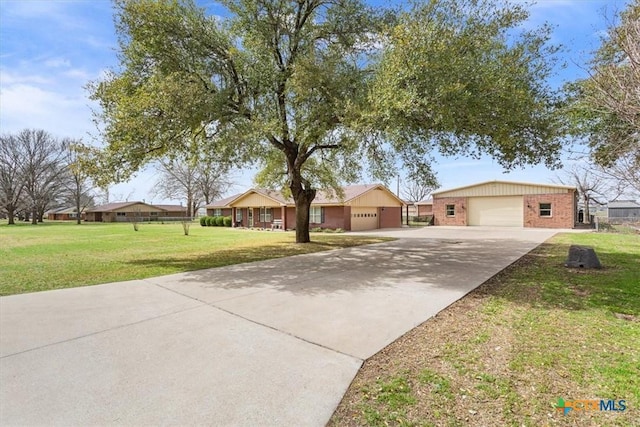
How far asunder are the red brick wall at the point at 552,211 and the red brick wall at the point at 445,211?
4.39 m

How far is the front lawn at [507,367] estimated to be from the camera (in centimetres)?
253

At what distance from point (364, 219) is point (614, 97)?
22602mm

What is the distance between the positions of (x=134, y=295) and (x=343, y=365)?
4.51m

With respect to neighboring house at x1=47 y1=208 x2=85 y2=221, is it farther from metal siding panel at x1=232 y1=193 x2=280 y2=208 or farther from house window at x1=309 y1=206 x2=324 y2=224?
house window at x1=309 y1=206 x2=324 y2=224

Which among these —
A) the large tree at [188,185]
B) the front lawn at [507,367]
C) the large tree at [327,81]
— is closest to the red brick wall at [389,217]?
the large tree at [327,81]

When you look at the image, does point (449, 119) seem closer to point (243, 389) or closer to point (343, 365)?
point (343, 365)

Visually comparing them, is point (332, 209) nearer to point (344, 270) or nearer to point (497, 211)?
point (497, 211)

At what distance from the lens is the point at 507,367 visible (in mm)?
3242

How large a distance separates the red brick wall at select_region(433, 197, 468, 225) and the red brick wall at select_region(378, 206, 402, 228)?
10.7 feet

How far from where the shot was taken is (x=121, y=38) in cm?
969

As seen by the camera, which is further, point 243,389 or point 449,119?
point 449,119

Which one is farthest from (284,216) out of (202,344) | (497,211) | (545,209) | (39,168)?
(39,168)

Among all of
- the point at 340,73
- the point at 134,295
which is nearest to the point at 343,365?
the point at 134,295

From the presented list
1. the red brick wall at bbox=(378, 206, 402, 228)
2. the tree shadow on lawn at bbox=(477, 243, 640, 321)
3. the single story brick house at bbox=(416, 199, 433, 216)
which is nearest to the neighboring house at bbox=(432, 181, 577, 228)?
the red brick wall at bbox=(378, 206, 402, 228)
